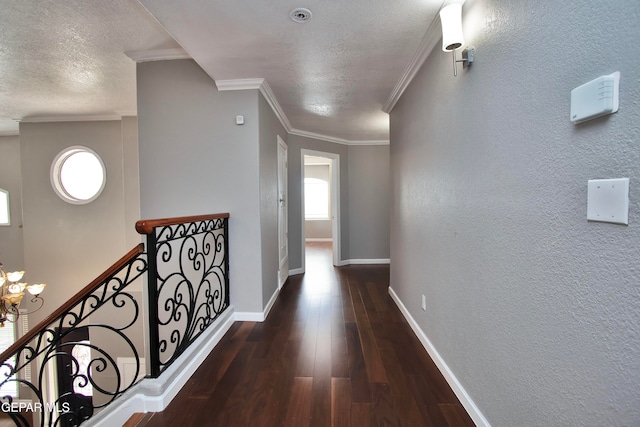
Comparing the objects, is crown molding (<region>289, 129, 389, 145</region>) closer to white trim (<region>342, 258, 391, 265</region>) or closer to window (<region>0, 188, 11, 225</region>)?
white trim (<region>342, 258, 391, 265</region>)

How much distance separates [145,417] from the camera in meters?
1.53

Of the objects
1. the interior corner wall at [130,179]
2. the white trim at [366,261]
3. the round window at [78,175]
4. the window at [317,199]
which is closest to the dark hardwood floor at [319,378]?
the white trim at [366,261]

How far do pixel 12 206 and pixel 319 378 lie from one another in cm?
691

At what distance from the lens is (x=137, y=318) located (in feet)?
9.80

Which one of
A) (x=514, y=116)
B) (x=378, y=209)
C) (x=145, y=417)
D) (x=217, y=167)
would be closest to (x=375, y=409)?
(x=145, y=417)

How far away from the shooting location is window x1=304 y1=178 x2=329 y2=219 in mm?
9023

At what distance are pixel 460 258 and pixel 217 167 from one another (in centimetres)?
219

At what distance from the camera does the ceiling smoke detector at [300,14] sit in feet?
5.52

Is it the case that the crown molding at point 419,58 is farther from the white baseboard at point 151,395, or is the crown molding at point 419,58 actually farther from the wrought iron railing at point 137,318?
the white baseboard at point 151,395

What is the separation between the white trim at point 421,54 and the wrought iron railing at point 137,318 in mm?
2053

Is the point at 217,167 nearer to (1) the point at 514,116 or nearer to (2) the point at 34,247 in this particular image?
(1) the point at 514,116

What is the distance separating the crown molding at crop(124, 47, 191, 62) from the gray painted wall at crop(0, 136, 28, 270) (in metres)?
4.73

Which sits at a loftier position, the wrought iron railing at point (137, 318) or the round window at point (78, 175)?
the round window at point (78, 175)

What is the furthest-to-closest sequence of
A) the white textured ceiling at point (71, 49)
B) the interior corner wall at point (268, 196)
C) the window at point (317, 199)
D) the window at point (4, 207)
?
1. the window at point (317, 199)
2. the window at point (4, 207)
3. the interior corner wall at point (268, 196)
4. the white textured ceiling at point (71, 49)
